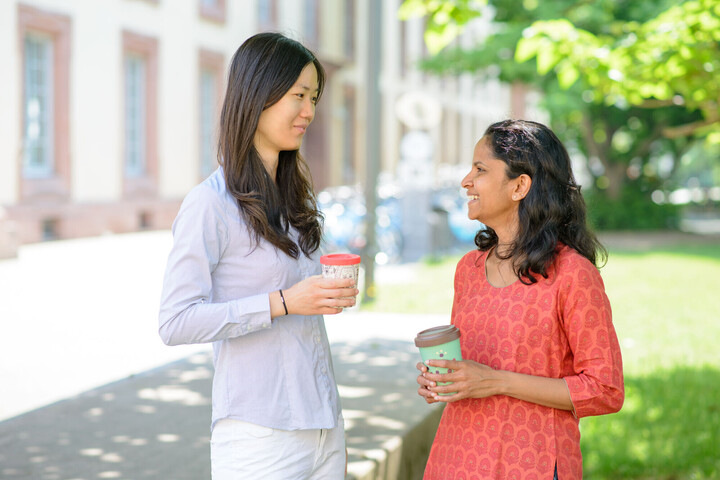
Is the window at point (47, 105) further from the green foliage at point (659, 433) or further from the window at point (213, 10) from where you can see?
the green foliage at point (659, 433)

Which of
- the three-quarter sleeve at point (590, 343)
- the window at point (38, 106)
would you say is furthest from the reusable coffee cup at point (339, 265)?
the window at point (38, 106)

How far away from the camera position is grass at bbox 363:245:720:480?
5.11 metres

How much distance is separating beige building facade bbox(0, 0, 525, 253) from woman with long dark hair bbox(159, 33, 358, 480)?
8.06m

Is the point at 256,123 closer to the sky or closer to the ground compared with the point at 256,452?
closer to the sky

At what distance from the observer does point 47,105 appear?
53.9 feet

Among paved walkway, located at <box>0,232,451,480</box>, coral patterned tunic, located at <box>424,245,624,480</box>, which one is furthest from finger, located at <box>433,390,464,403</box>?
paved walkway, located at <box>0,232,451,480</box>

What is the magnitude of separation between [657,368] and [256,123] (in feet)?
19.0

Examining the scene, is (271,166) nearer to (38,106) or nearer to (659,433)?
(659,433)

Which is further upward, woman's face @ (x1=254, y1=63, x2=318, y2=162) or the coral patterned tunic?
woman's face @ (x1=254, y1=63, x2=318, y2=162)

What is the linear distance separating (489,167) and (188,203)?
81cm

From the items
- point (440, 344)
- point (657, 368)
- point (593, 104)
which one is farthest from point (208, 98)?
point (440, 344)

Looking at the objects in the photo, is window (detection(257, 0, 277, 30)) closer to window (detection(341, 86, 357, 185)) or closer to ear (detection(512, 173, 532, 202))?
window (detection(341, 86, 357, 185))

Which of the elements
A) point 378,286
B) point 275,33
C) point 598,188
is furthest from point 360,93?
point 275,33

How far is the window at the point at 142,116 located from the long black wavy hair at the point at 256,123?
17133 mm
